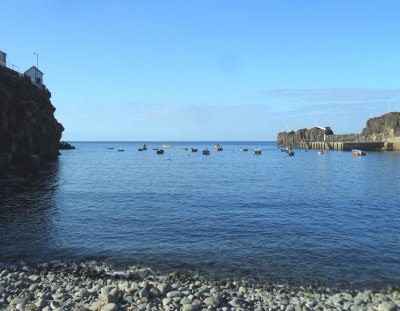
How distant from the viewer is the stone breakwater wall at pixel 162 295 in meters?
15.9

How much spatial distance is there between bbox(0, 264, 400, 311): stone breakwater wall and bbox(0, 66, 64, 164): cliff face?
2661 inches

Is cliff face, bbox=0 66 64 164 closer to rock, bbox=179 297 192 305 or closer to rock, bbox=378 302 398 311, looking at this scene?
rock, bbox=179 297 192 305

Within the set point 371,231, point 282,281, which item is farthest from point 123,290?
point 371,231

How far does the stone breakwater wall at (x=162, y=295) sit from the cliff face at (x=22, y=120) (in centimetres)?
6760

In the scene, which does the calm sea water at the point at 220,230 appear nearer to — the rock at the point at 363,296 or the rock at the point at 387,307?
the rock at the point at 363,296

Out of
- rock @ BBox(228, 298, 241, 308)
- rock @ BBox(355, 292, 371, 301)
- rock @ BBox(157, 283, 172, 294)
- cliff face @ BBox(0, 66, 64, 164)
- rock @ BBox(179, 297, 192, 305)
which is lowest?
rock @ BBox(355, 292, 371, 301)

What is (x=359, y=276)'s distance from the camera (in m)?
21.1

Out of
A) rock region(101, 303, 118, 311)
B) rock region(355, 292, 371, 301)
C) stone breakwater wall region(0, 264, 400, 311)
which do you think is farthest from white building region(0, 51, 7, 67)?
rock region(355, 292, 371, 301)

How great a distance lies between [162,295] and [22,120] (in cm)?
8510

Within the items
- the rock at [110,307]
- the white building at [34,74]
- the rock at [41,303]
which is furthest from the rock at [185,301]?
the white building at [34,74]

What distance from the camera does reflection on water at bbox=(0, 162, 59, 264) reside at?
26.3 metres

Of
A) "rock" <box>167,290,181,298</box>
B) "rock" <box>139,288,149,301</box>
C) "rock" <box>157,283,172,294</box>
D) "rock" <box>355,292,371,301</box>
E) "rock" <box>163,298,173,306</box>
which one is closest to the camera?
"rock" <box>163,298,173,306</box>

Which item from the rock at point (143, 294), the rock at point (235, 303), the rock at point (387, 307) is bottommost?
the rock at point (387, 307)

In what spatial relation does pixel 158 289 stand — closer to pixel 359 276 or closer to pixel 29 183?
pixel 359 276
